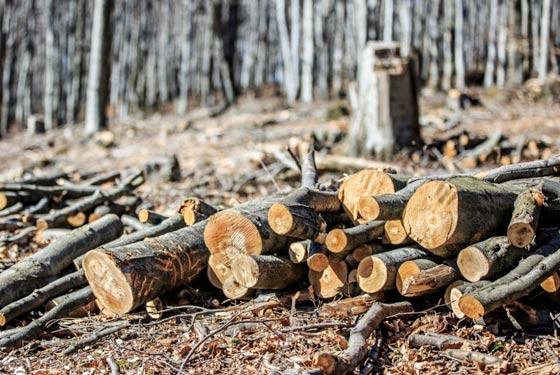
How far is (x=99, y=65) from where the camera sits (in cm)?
1788

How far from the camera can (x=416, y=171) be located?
9305 mm

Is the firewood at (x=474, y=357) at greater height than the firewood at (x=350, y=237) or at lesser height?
lesser

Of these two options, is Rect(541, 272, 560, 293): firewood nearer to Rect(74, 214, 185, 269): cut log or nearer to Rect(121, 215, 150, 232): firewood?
Rect(74, 214, 185, 269): cut log

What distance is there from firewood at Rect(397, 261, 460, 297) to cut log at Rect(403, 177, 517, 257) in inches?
5.0

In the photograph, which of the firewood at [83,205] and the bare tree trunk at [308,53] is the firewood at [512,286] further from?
the bare tree trunk at [308,53]

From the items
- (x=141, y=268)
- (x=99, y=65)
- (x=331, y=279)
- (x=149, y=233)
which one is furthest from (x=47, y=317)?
(x=99, y=65)

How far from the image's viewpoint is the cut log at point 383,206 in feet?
14.4

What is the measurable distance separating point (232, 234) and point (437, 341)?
1566 mm

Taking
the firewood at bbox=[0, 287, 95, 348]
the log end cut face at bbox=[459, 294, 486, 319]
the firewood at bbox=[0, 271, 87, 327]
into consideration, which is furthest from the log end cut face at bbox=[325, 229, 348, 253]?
the firewood at bbox=[0, 271, 87, 327]

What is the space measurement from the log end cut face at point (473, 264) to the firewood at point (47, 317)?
2.75m

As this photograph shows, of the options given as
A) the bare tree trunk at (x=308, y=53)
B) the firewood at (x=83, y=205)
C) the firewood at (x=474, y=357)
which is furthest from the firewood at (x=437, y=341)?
the bare tree trunk at (x=308, y=53)

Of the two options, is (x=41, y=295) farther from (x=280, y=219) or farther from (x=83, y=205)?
(x=83, y=205)

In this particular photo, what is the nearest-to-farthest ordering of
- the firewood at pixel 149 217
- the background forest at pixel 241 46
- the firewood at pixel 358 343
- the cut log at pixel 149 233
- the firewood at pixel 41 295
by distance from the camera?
the firewood at pixel 358 343 < the firewood at pixel 41 295 < the cut log at pixel 149 233 < the firewood at pixel 149 217 < the background forest at pixel 241 46

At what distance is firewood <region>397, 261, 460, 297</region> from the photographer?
441 cm
